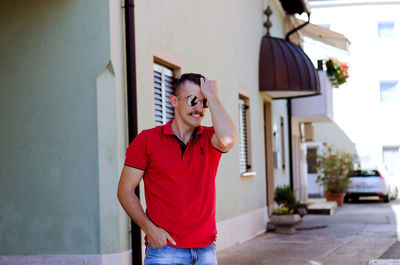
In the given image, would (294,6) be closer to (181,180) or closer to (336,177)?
(336,177)

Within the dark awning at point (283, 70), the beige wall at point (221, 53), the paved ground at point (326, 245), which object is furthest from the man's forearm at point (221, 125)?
the dark awning at point (283, 70)

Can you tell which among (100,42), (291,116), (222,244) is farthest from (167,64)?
(291,116)

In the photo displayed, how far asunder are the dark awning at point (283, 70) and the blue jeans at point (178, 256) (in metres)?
12.1

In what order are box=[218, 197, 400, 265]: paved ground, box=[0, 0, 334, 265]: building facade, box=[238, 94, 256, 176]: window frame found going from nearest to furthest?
box=[0, 0, 334, 265]: building facade, box=[218, 197, 400, 265]: paved ground, box=[238, 94, 256, 176]: window frame

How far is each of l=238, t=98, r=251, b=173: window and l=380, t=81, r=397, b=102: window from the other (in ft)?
64.8

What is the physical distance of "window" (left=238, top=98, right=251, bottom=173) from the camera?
1384 centimetres

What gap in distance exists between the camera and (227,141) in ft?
11.2

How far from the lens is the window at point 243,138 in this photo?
1384cm

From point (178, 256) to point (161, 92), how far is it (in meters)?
5.66

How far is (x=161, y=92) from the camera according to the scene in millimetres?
8977

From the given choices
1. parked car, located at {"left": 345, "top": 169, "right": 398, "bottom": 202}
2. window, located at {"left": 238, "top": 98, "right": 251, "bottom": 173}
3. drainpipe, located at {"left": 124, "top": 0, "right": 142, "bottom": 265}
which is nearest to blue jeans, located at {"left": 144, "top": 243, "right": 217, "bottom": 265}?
drainpipe, located at {"left": 124, "top": 0, "right": 142, "bottom": 265}

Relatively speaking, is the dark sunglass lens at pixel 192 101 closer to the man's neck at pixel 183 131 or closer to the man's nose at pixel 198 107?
the man's nose at pixel 198 107

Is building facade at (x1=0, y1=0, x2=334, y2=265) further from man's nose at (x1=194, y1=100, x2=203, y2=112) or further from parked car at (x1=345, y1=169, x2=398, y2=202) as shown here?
parked car at (x1=345, y1=169, x2=398, y2=202)

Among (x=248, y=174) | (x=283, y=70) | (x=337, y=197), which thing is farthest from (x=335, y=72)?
(x=248, y=174)
